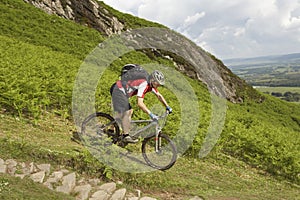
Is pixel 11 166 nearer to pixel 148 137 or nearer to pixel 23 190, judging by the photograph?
pixel 23 190

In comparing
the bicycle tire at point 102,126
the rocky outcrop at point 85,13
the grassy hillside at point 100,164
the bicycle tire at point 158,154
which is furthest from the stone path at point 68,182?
the rocky outcrop at point 85,13

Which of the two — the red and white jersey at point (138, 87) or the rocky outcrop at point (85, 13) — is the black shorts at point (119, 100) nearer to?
the red and white jersey at point (138, 87)

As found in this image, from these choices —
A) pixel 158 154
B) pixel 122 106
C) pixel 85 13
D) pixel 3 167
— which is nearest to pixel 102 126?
pixel 122 106

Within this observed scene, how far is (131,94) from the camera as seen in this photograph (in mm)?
9125

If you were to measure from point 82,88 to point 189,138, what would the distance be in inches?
244

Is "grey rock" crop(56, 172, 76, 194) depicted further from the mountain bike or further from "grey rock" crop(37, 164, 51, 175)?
the mountain bike

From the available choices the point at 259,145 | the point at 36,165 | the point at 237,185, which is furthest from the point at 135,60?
the point at 36,165

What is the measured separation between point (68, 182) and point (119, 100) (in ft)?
8.73

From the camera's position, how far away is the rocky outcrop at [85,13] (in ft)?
145

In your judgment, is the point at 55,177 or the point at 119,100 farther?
the point at 119,100

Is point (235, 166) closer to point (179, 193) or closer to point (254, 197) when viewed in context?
point (254, 197)

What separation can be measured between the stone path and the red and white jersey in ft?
8.45

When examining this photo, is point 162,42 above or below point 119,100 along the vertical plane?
above

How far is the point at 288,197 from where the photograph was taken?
1262cm
